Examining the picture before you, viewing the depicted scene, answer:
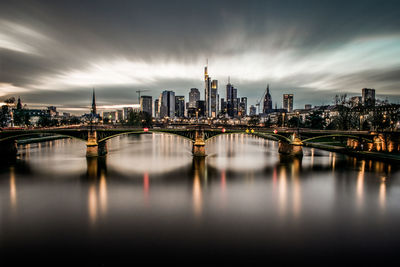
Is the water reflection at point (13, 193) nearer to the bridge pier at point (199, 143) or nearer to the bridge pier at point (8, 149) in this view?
the bridge pier at point (8, 149)

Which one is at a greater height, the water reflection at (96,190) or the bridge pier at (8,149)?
the bridge pier at (8,149)

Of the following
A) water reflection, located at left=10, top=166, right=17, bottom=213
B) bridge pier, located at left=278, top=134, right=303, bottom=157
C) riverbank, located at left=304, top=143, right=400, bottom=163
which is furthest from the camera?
bridge pier, located at left=278, top=134, right=303, bottom=157

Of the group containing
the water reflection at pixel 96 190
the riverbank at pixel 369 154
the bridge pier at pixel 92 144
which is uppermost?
the bridge pier at pixel 92 144

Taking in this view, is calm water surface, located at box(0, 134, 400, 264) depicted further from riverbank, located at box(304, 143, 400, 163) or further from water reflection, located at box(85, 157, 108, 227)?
riverbank, located at box(304, 143, 400, 163)

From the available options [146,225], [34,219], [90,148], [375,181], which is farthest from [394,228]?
[90,148]

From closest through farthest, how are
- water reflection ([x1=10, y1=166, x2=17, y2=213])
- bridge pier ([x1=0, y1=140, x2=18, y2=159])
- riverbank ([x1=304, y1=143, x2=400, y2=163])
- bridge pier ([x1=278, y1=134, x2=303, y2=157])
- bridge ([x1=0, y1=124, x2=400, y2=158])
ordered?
water reflection ([x1=10, y1=166, x2=17, y2=213])
riverbank ([x1=304, y1=143, x2=400, y2=163])
bridge pier ([x1=0, y1=140, x2=18, y2=159])
bridge ([x1=0, y1=124, x2=400, y2=158])
bridge pier ([x1=278, y1=134, x2=303, y2=157])

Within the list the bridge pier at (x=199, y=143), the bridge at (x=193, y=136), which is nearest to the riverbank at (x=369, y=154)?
the bridge at (x=193, y=136)

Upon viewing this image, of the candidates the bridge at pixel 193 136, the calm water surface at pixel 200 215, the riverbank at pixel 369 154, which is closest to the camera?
the calm water surface at pixel 200 215

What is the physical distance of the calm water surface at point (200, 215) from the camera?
15.9 metres

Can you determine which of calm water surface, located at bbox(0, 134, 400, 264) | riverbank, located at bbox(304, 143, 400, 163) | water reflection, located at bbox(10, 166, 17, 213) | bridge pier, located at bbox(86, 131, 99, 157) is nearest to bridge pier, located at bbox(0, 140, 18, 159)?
calm water surface, located at bbox(0, 134, 400, 264)

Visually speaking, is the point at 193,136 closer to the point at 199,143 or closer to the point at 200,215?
the point at 199,143

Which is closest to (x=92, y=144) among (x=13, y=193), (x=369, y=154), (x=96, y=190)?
(x=13, y=193)

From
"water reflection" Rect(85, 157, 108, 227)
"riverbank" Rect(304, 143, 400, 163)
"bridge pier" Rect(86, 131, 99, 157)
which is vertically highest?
"bridge pier" Rect(86, 131, 99, 157)

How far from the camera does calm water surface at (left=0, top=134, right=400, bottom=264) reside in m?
15.9
